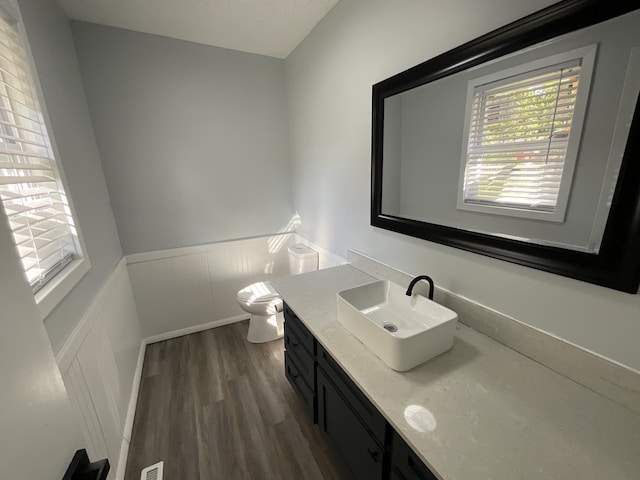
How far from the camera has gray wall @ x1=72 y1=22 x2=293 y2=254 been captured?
1964 millimetres

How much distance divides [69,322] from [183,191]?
1.43m

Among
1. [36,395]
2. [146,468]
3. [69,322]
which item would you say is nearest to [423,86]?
[36,395]

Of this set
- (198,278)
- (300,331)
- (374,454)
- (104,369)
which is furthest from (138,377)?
(374,454)

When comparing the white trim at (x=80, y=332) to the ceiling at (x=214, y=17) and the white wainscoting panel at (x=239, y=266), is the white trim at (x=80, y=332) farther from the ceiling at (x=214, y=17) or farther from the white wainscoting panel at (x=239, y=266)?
the ceiling at (x=214, y=17)

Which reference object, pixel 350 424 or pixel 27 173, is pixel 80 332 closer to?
pixel 27 173

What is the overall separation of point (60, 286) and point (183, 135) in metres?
1.58

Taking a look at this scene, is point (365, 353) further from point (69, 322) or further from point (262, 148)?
point (262, 148)

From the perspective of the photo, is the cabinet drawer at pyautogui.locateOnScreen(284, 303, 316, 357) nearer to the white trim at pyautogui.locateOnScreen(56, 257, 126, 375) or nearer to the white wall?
the white wall

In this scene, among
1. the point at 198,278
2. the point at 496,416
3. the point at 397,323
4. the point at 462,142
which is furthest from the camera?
the point at 198,278

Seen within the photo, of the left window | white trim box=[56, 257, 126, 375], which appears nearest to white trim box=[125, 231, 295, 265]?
white trim box=[56, 257, 126, 375]

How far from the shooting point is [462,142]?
1.15 meters

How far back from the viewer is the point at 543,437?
72cm

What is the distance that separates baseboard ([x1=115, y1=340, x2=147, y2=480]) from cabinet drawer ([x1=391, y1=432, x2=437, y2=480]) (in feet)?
4.65

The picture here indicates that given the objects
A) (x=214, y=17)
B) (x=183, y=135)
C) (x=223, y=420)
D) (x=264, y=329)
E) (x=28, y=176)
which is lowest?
(x=223, y=420)
